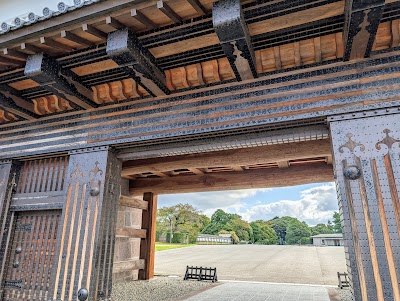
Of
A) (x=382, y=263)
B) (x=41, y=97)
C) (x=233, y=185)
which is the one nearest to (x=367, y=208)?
(x=382, y=263)

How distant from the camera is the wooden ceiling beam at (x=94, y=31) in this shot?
11.0 ft

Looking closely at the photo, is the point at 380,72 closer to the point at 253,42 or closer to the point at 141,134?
the point at 253,42

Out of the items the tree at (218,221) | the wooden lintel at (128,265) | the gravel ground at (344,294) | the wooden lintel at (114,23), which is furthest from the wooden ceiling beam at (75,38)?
the tree at (218,221)

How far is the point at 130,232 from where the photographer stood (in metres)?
8.49

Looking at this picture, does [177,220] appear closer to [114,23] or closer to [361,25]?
[114,23]

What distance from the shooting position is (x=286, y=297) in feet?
21.1

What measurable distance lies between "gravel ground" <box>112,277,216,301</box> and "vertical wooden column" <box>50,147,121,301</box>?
2427 millimetres

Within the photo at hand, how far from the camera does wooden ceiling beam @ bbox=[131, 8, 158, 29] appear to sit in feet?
10.2

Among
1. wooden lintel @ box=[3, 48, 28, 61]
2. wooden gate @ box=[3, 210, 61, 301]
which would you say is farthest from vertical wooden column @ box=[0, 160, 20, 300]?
wooden lintel @ box=[3, 48, 28, 61]

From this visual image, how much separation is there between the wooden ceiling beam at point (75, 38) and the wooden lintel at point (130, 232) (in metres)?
5.74

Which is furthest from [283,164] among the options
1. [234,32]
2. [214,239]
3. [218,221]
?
[218,221]

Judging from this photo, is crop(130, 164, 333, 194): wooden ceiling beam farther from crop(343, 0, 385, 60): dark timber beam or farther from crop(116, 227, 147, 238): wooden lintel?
crop(343, 0, 385, 60): dark timber beam

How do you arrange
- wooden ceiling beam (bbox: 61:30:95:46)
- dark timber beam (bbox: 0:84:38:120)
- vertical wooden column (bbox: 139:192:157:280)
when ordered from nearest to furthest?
wooden ceiling beam (bbox: 61:30:95:46), dark timber beam (bbox: 0:84:38:120), vertical wooden column (bbox: 139:192:157:280)

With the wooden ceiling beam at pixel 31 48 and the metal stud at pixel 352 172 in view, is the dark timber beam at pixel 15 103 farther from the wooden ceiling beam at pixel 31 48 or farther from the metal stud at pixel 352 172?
the metal stud at pixel 352 172
